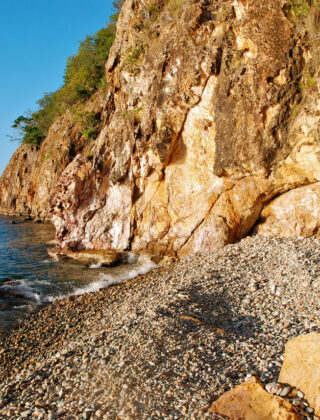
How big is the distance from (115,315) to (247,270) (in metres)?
4.78

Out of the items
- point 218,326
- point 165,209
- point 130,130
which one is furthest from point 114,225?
point 218,326

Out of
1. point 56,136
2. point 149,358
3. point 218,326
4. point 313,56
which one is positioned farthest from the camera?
point 56,136

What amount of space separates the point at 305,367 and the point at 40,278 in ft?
42.2

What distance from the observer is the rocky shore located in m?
5.27

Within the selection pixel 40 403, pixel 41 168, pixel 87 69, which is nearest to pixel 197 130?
pixel 40 403

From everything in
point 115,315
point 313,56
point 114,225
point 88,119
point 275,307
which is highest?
point 88,119

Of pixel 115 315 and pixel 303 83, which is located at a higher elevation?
pixel 303 83

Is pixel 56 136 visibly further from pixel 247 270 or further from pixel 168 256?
pixel 247 270

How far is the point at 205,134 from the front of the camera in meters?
14.5

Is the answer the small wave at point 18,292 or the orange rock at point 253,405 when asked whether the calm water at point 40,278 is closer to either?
the small wave at point 18,292

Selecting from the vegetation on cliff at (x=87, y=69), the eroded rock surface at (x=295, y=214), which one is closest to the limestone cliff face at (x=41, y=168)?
the vegetation on cliff at (x=87, y=69)

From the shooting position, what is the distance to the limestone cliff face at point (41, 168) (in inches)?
1264

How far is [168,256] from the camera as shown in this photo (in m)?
15.2

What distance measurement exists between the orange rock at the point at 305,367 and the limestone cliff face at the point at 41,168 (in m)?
23.0
